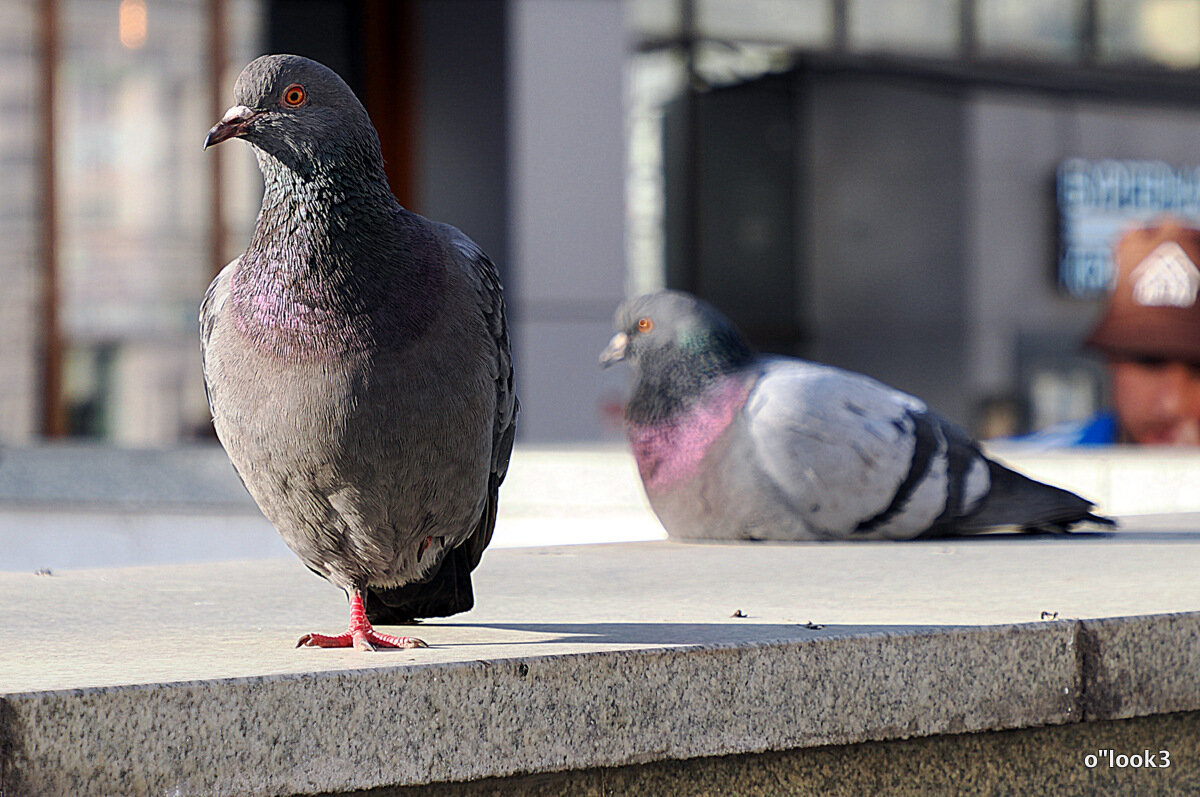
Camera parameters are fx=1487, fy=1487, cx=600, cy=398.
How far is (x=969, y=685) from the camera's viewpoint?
264cm

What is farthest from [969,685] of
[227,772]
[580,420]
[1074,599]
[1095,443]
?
[580,420]

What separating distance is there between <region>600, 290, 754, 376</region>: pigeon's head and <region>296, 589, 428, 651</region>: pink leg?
1887 mm

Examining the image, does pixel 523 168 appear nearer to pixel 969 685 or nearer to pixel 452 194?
pixel 452 194

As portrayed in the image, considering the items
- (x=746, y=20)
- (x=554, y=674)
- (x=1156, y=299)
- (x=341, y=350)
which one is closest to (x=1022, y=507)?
(x=554, y=674)

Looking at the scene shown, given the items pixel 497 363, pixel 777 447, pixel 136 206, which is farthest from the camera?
pixel 136 206

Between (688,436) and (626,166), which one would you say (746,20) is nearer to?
(626,166)

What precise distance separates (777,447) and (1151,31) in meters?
13.1

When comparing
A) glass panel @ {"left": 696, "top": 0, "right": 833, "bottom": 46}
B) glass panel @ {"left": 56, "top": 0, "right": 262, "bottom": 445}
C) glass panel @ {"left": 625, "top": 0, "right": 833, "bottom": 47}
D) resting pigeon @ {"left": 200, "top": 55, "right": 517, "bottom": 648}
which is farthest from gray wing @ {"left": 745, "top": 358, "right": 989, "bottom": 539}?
glass panel @ {"left": 696, "top": 0, "right": 833, "bottom": 46}

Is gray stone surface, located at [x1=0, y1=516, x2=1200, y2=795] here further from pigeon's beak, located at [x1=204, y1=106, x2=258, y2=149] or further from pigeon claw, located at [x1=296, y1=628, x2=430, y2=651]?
pigeon's beak, located at [x1=204, y1=106, x2=258, y2=149]

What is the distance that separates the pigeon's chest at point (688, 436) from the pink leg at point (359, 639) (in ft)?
5.76

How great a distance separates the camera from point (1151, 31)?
1548 cm

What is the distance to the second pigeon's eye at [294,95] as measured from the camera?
2426mm

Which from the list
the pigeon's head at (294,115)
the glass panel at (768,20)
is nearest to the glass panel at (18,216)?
the glass panel at (768,20)

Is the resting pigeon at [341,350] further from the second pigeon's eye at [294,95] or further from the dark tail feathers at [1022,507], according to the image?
the dark tail feathers at [1022,507]
